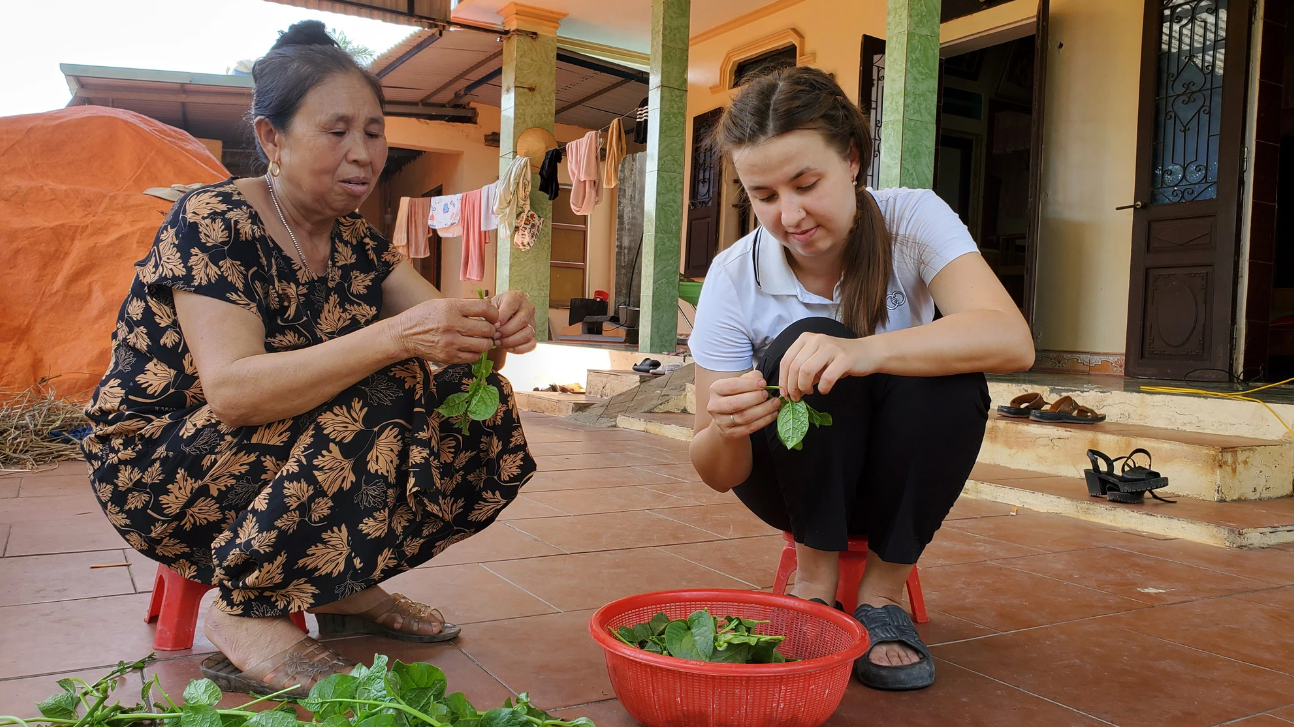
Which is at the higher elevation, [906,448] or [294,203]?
[294,203]

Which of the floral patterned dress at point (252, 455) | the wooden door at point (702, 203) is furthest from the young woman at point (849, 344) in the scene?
the wooden door at point (702, 203)

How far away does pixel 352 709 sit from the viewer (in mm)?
1134

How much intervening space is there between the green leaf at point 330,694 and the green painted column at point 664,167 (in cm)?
618

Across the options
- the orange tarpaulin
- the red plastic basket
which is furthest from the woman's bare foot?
the orange tarpaulin

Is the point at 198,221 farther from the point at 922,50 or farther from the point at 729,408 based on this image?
the point at 922,50

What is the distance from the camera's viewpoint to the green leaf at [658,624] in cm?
142

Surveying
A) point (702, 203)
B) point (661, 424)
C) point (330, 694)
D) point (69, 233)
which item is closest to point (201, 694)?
point (330, 694)

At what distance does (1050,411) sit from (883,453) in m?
2.64

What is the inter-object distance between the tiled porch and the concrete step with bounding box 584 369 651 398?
3571 mm

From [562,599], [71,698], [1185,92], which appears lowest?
[562,599]

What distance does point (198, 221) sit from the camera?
60.3 inches

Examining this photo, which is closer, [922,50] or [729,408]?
[729,408]

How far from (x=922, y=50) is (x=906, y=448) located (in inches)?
169

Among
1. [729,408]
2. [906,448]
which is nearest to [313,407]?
[729,408]
